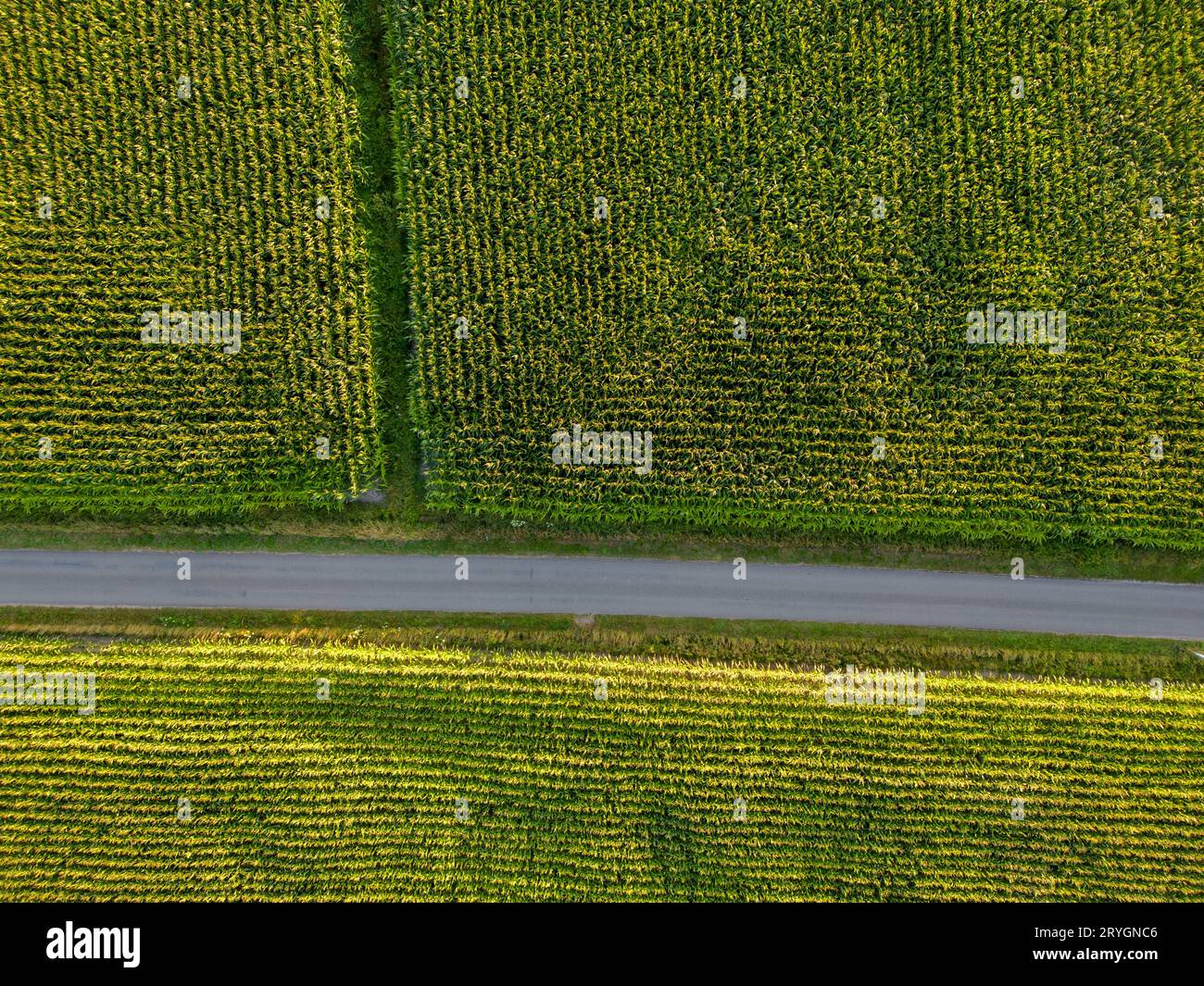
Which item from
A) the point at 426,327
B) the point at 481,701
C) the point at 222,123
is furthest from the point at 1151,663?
the point at 222,123

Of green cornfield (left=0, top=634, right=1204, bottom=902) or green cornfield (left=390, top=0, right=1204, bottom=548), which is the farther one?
green cornfield (left=390, top=0, right=1204, bottom=548)

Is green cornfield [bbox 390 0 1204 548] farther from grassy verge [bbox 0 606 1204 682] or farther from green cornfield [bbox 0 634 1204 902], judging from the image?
green cornfield [bbox 0 634 1204 902]

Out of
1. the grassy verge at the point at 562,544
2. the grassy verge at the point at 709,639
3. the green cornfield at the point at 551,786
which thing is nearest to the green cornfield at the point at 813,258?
the grassy verge at the point at 562,544

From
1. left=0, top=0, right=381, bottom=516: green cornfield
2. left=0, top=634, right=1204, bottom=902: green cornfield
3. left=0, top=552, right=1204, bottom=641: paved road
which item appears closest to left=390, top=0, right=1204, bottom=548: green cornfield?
left=0, top=552, right=1204, bottom=641: paved road

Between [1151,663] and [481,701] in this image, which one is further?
[1151,663]

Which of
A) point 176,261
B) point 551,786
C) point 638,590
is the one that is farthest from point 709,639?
point 176,261

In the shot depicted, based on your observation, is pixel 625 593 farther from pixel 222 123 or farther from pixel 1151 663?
pixel 222 123
